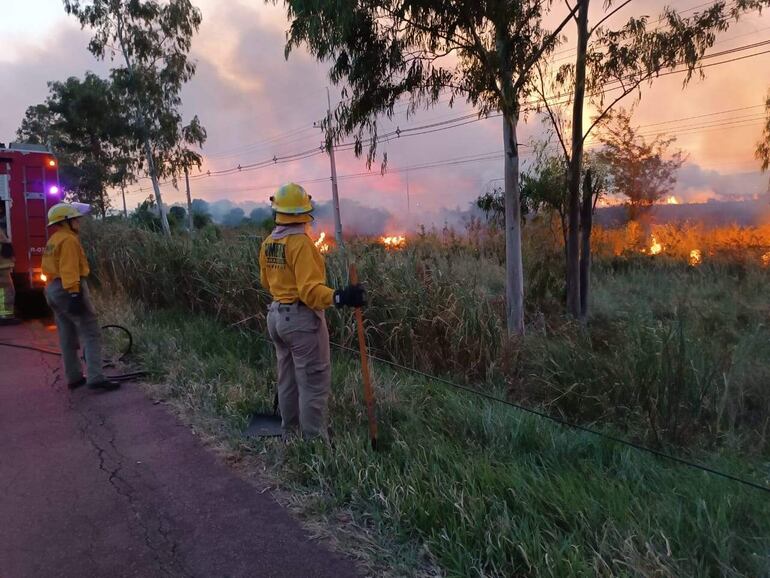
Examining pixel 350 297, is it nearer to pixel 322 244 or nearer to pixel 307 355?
pixel 307 355

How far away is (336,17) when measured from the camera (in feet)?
21.0

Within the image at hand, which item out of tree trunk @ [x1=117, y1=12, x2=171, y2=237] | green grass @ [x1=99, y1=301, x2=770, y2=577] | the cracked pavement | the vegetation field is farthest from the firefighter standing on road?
tree trunk @ [x1=117, y1=12, x2=171, y2=237]

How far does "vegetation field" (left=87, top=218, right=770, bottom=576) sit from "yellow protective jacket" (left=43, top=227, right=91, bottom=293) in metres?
1.26

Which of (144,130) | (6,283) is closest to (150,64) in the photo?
(144,130)

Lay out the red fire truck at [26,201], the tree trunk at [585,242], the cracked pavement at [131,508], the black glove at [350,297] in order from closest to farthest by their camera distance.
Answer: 1. the cracked pavement at [131,508]
2. the black glove at [350,297]
3. the tree trunk at [585,242]
4. the red fire truck at [26,201]

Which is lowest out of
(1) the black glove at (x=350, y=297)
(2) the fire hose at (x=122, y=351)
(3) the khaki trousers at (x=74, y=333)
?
(2) the fire hose at (x=122, y=351)

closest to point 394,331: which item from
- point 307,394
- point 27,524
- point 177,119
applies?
point 307,394

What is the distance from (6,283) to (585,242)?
9963 mm

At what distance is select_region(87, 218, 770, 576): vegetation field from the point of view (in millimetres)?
2740

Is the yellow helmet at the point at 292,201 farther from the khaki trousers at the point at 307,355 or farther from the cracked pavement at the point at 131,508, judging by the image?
the cracked pavement at the point at 131,508

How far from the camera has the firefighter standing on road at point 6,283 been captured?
34.0 ft

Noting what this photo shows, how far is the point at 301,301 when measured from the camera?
4117 mm

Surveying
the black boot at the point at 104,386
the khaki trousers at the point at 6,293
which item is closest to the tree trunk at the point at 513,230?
the black boot at the point at 104,386

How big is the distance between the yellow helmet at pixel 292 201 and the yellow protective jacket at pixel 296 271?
0.44 feet
